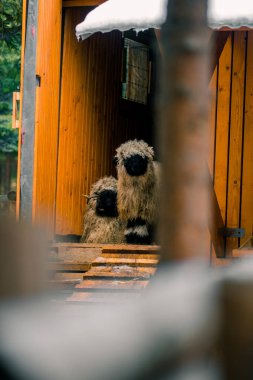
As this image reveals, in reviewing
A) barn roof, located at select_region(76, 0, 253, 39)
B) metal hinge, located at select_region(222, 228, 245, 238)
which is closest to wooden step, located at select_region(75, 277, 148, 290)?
metal hinge, located at select_region(222, 228, 245, 238)

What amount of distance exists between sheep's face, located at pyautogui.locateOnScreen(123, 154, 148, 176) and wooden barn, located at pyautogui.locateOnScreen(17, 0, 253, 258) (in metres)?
0.82

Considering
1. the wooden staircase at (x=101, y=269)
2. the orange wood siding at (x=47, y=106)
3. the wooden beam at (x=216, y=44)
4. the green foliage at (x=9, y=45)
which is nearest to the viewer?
the wooden staircase at (x=101, y=269)

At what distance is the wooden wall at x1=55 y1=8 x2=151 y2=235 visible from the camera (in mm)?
9234

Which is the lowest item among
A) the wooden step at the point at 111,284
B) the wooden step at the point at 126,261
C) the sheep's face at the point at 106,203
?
the wooden step at the point at 111,284

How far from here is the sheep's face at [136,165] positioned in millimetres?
8711

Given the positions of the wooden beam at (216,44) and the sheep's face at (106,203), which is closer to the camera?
the wooden beam at (216,44)

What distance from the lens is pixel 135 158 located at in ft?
28.6

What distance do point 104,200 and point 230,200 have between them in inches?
67.3

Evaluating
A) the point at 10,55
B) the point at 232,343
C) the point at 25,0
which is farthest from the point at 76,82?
the point at 10,55

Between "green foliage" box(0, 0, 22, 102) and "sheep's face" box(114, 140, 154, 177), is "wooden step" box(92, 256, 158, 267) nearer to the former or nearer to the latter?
"sheep's face" box(114, 140, 154, 177)

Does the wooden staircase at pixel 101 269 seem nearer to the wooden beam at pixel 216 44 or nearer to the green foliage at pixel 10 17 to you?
the wooden beam at pixel 216 44

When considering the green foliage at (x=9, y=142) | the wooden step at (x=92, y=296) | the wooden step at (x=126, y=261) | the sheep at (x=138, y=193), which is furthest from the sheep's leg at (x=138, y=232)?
the green foliage at (x=9, y=142)

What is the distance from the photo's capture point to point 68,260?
791cm

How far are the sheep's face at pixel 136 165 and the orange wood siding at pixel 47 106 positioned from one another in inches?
32.3
